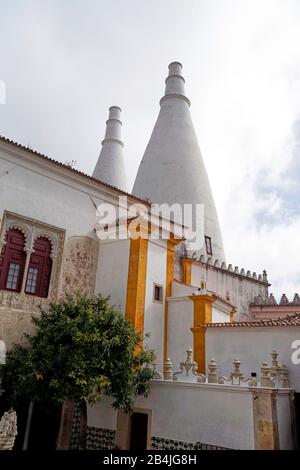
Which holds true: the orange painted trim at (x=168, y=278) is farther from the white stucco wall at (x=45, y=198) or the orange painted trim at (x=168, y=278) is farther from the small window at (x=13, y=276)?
the small window at (x=13, y=276)

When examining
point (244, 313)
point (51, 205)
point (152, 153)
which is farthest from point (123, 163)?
point (51, 205)

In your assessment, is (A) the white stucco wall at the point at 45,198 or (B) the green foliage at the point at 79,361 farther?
(A) the white stucco wall at the point at 45,198

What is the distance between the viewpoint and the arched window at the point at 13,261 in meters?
10.7

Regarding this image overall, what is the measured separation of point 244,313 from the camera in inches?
779

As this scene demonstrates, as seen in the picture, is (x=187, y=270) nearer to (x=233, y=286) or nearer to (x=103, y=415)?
(x=233, y=286)

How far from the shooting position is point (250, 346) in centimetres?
1131

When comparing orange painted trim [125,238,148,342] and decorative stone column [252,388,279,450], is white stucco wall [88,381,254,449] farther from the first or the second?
orange painted trim [125,238,148,342]

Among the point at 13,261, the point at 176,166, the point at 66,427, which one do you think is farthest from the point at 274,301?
the point at 13,261

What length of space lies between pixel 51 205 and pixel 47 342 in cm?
468

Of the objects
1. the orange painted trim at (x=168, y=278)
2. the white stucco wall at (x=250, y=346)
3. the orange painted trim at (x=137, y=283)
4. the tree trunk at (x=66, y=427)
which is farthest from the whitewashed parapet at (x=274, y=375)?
the tree trunk at (x=66, y=427)

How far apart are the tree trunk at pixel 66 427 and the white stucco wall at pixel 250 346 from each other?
4.33 metres

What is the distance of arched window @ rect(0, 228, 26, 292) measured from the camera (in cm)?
1074

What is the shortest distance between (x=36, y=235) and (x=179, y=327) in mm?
5444

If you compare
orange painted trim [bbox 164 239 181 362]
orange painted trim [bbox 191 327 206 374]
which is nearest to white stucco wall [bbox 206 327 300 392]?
orange painted trim [bbox 191 327 206 374]
